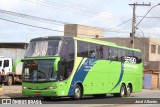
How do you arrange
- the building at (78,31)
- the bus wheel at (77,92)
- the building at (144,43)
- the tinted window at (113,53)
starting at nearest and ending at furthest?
the bus wheel at (77,92) < the tinted window at (113,53) < the building at (144,43) < the building at (78,31)

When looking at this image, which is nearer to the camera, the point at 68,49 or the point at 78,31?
the point at 68,49

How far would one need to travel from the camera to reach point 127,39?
7969cm

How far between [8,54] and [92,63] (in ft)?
55.0

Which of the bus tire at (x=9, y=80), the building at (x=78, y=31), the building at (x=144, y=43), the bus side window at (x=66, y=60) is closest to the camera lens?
the bus side window at (x=66, y=60)

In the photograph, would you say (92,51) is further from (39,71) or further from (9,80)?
(9,80)

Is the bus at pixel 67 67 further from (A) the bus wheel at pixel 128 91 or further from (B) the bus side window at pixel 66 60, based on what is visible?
(A) the bus wheel at pixel 128 91

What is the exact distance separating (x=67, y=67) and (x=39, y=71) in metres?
1.66

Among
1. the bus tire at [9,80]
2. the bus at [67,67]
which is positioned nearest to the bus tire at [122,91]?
the bus at [67,67]

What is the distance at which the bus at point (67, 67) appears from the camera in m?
25.9

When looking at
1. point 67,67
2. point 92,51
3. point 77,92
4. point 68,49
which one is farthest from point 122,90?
point 68,49

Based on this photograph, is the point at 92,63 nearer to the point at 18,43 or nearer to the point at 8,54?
the point at 8,54

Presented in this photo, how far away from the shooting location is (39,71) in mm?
26094

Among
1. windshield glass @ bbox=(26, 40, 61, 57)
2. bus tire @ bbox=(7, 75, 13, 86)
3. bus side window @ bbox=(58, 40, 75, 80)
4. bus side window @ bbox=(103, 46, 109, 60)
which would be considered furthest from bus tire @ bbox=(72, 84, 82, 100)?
bus tire @ bbox=(7, 75, 13, 86)

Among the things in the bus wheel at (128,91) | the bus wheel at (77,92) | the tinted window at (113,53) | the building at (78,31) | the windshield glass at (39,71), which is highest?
the building at (78,31)
